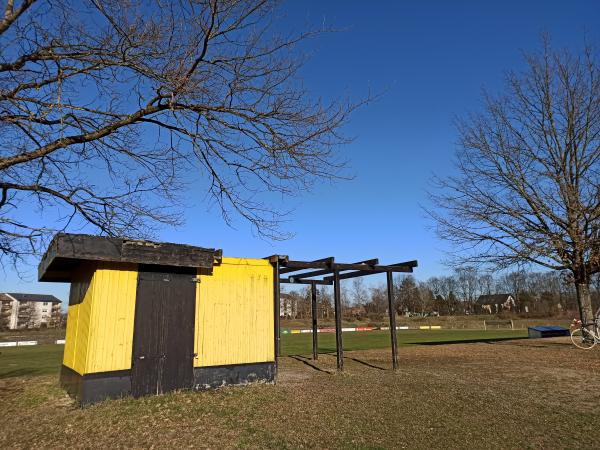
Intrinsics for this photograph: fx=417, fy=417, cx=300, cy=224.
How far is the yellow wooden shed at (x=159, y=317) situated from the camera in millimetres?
8336

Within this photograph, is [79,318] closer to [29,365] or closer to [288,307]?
[29,365]

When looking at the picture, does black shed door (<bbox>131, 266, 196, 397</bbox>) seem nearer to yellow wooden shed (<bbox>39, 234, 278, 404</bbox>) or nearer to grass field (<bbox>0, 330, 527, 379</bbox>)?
yellow wooden shed (<bbox>39, 234, 278, 404</bbox>)

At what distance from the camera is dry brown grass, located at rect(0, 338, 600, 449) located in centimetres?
592

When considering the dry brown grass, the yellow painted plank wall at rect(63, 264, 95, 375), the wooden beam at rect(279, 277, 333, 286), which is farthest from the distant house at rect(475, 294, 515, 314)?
the yellow painted plank wall at rect(63, 264, 95, 375)

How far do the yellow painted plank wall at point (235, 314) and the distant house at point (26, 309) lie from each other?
10141 centimetres

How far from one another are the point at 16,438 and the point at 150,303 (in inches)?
131

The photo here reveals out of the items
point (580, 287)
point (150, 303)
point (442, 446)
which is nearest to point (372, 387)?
point (442, 446)

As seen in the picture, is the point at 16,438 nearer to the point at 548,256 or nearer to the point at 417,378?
the point at 417,378

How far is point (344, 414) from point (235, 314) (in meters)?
3.92

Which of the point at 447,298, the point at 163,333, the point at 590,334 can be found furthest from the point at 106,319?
the point at 447,298

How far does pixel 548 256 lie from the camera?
55.6 ft

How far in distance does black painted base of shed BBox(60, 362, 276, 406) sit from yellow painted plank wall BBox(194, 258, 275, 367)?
16 cm

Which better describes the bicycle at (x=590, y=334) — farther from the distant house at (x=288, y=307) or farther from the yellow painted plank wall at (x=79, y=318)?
the distant house at (x=288, y=307)

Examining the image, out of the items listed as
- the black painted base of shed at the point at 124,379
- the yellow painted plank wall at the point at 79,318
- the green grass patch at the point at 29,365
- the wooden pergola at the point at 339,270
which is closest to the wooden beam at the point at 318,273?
the wooden pergola at the point at 339,270
